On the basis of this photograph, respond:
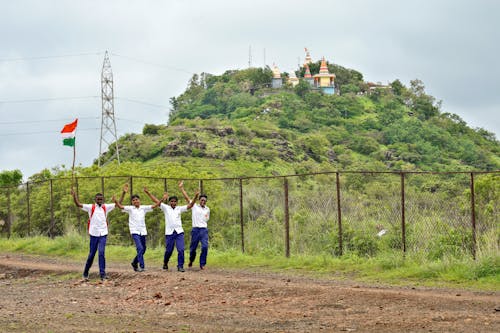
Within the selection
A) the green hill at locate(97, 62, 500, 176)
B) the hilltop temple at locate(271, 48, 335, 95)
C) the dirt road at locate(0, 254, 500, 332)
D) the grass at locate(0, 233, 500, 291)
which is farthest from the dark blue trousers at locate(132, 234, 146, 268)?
the hilltop temple at locate(271, 48, 335, 95)

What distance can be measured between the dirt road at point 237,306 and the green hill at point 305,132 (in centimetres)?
5318

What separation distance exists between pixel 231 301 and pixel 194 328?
7.55 ft

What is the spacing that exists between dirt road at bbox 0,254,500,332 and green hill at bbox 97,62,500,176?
53175mm

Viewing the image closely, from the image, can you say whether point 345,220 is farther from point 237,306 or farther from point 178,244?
point 237,306

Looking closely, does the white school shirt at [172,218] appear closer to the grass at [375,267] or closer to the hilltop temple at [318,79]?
the grass at [375,267]

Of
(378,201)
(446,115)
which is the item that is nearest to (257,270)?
(378,201)

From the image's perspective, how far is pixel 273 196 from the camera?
24.4 metres

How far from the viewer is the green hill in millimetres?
95688

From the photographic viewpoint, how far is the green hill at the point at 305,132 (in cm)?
9569

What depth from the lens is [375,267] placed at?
1686 cm

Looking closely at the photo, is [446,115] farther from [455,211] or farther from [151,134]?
[455,211]

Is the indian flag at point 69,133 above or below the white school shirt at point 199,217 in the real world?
above

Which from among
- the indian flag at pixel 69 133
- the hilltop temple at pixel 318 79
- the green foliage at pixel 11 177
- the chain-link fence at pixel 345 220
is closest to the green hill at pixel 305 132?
the hilltop temple at pixel 318 79

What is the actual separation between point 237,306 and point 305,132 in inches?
4887
